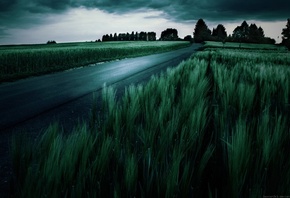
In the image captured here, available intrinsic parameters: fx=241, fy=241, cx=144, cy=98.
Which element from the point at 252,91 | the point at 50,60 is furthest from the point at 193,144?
the point at 50,60

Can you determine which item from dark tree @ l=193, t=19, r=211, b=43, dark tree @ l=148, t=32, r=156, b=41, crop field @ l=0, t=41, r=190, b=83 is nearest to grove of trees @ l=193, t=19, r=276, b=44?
dark tree @ l=193, t=19, r=211, b=43

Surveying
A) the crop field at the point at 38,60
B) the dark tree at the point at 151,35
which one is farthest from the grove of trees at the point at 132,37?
the crop field at the point at 38,60

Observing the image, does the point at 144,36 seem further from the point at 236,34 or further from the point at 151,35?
the point at 236,34

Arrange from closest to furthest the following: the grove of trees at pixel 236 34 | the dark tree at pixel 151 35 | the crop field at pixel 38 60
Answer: the crop field at pixel 38 60 → the grove of trees at pixel 236 34 → the dark tree at pixel 151 35

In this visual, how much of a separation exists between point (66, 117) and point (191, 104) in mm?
2614

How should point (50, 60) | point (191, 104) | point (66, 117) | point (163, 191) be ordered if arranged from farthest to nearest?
1. point (50, 60)
2. point (66, 117)
3. point (191, 104)
4. point (163, 191)

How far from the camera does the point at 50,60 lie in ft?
47.9

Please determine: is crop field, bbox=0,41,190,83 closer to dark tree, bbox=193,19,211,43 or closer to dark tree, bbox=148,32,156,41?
dark tree, bbox=193,19,211,43

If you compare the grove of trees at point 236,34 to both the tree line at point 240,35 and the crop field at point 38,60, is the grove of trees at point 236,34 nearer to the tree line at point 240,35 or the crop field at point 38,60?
the tree line at point 240,35

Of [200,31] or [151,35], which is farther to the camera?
[151,35]

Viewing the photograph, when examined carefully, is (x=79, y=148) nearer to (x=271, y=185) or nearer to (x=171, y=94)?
(x=271, y=185)

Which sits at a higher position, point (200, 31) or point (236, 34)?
point (200, 31)

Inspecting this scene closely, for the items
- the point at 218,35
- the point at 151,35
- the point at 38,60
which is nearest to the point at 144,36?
the point at 151,35

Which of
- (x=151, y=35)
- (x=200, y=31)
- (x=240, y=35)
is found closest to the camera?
(x=240, y=35)
